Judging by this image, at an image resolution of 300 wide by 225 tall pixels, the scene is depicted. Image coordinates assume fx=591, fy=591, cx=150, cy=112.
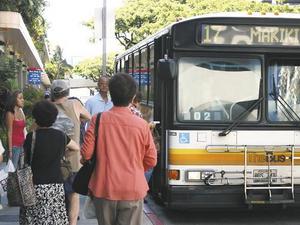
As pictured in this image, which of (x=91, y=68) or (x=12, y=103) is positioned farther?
(x=91, y=68)

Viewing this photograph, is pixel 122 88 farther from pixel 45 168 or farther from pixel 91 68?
pixel 91 68

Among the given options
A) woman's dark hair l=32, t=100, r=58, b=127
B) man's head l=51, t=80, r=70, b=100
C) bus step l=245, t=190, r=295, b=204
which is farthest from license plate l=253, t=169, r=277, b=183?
woman's dark hair l=32, t=100, r=58, b=127

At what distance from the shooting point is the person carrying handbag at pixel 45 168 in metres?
5.09

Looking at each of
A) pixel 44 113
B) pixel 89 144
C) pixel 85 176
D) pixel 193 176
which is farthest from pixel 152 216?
pixel 89 144

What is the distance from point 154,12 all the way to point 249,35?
34.4 metres

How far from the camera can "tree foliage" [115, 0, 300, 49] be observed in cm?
3912

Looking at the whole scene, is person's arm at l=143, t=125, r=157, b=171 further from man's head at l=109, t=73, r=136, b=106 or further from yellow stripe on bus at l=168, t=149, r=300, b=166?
yellow stripe on bus at l=168, t=149, r=300, b=166

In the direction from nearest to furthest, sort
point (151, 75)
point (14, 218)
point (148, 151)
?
point (148, 151) → point (14, 218) → point (151, 75)

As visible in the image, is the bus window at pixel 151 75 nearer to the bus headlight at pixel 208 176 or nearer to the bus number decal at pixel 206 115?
the bus number decal at pixel 206 115

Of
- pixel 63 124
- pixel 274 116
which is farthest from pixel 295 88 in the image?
pixel 63 124

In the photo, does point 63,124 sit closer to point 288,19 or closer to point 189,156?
point 189,156

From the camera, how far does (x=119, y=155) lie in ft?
14.3

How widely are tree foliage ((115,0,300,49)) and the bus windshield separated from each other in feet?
98.8

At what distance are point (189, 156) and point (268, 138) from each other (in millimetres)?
1054
